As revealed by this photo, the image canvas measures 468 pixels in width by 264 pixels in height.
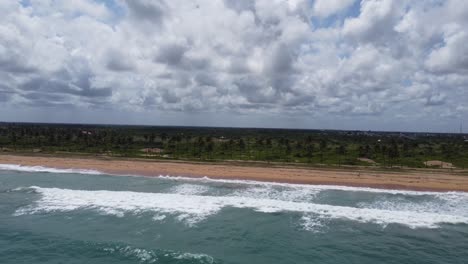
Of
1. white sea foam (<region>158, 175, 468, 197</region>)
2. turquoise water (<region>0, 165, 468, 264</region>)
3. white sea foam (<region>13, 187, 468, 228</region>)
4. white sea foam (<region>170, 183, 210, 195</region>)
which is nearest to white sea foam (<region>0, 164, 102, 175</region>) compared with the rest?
turquoise water (<region>0, 165, 468, 264</region>)

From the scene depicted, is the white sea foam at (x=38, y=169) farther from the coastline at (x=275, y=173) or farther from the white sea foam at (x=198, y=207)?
the white sea foam at (x=198, y=207)

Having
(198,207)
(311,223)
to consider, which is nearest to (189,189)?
(198,207)

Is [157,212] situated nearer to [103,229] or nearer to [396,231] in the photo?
[103,229]

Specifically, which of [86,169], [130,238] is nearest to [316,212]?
[130,238]

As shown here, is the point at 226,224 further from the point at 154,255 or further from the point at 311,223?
the point at 154,255

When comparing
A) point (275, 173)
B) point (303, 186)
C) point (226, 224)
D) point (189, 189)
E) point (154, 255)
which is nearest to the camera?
point (154, 255)

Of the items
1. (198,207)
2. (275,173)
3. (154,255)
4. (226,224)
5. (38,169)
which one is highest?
(275,173)
